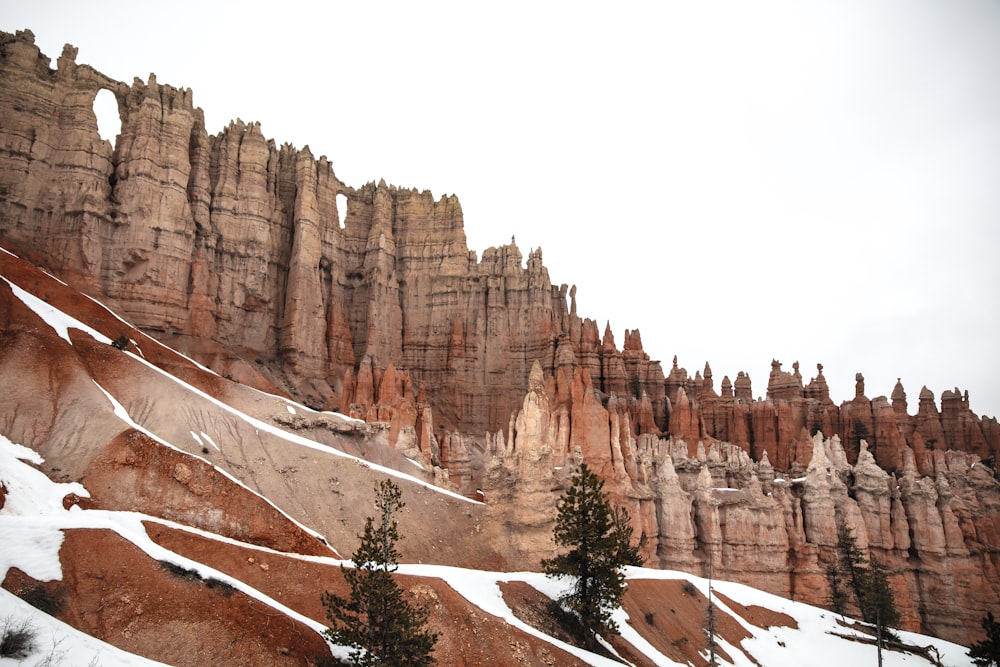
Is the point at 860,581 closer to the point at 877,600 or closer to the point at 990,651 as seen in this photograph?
the point at 877,600

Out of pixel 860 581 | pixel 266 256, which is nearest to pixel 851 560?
pixel 860 581

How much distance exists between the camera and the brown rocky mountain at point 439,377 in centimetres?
4441

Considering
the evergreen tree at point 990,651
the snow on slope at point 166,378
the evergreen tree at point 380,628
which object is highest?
the snow on slope at point 166,378

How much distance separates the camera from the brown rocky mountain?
44.4m

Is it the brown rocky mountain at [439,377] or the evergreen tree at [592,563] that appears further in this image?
the brown rocky mountain at [439,377]

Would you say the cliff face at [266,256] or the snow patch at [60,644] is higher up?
the cliff face at [266,256]

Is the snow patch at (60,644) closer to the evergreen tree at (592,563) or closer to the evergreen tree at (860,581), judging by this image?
the evergreen tree at (592,563)

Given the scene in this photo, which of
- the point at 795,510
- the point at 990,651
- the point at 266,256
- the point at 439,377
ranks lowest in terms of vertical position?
the point at 990,651

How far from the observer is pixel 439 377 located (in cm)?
7481

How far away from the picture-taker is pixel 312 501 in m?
36.0

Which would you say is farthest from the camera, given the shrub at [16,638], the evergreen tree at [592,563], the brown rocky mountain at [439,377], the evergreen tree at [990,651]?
the brown rocky mountain at [439,377]

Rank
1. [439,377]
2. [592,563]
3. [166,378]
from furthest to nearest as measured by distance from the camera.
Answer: [439,377] < [166,378] < [592,563]

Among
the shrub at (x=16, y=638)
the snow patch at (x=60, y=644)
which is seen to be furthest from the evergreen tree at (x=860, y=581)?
the shrub at (x=16, y=638)

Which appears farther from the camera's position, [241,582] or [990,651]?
[990,651]
